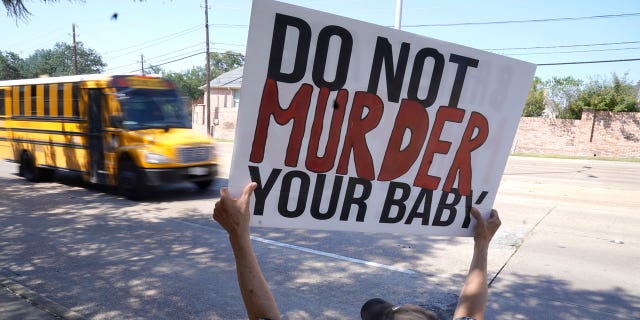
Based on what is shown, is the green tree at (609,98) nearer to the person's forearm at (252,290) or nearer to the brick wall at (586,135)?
the brick wall at (586,135)

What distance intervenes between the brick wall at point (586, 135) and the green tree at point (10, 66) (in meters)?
65.8

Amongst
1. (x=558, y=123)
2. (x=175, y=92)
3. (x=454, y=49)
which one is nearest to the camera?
(x=454, y=49)

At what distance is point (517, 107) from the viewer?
2.13m

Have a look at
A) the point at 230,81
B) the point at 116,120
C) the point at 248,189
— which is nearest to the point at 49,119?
the point at 116,120

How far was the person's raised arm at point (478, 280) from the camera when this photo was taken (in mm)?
1845

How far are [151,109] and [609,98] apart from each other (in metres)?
31.6

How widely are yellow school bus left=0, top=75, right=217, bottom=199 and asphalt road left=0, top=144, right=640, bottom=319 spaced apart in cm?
97

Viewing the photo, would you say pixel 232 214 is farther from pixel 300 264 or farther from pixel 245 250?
pixel 300 264

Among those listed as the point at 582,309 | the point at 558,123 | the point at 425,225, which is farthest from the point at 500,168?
the point at 558,123

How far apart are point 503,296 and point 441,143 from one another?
3.43 metres

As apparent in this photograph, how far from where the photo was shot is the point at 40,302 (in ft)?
13.8

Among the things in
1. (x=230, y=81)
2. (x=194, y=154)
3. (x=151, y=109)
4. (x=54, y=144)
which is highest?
(x=230, y=81)

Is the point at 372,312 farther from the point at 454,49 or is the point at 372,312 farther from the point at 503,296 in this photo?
the point at 503,296

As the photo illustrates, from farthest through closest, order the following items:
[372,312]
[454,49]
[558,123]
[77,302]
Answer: [558,123], [77,302], [454,49], [372,312]
